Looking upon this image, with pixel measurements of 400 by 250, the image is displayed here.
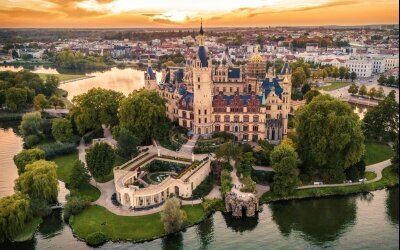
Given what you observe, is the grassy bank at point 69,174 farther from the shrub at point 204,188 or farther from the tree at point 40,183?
the shrub at point 204,188

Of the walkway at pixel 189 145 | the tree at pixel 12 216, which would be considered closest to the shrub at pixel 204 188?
the walkway at pixel 189 145

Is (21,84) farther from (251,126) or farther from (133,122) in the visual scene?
(251,126)

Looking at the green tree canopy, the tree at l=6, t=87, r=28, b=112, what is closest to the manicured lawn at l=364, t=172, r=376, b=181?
the green tree canopy

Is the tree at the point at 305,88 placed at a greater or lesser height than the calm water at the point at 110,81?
lesser

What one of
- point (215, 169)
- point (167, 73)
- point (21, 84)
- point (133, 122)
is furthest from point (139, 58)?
point (215, 169)

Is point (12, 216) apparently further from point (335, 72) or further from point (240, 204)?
point (335, 72)

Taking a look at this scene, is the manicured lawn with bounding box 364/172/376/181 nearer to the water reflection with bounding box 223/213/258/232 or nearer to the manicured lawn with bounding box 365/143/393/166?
the manicured lawn with bounding box 365/143/393/166
